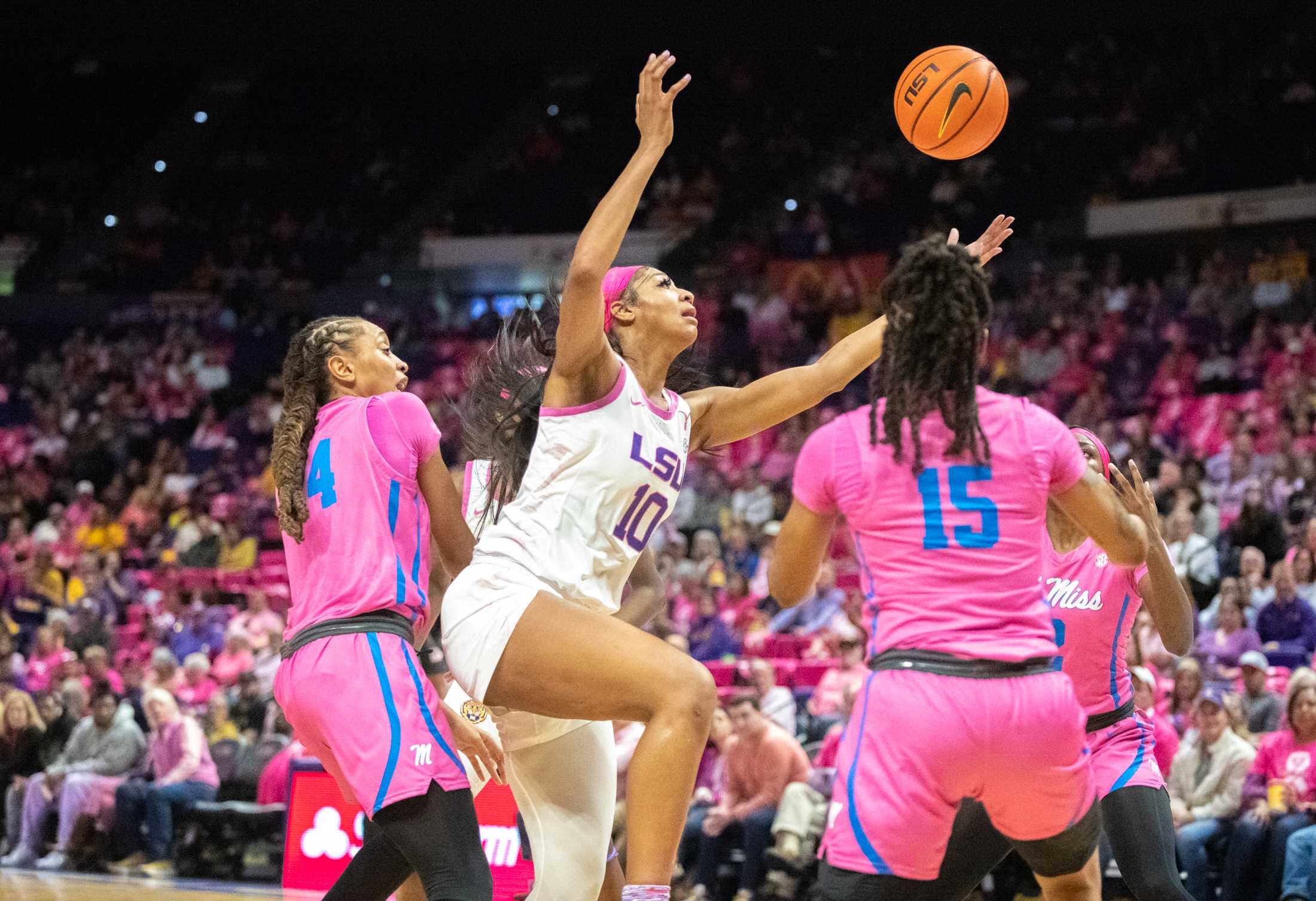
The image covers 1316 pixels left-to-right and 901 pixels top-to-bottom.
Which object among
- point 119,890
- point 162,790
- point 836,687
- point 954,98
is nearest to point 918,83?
point 954,98

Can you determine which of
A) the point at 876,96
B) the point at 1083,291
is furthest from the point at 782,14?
the point at 1083,291

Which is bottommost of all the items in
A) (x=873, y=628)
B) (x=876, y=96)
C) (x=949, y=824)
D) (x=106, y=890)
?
(x=106, y=890)

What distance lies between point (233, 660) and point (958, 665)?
10538 millimetres

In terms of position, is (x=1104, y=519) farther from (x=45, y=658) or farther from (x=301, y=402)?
(x=45, y=658)

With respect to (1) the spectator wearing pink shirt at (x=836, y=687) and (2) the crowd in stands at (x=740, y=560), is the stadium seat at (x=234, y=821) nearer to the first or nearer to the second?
(2) the crowd in stands at (x=740, y=560)

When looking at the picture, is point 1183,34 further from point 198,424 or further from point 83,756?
point 83,756

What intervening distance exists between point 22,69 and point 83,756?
1764cm

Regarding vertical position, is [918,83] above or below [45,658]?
above

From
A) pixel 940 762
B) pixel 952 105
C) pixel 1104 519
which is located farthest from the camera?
pixel 952 105

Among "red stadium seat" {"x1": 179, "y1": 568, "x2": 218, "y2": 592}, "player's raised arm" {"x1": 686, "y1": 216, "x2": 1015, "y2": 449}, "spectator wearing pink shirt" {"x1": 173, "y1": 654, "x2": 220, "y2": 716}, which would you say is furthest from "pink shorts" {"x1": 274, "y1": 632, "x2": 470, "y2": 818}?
"red stadium seat" {"x1": 179, "y1": 568, "x2": 218, "y2": 592}

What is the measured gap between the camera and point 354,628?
3742mm

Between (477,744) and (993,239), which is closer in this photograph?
(477,744)

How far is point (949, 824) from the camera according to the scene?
10.1 ft

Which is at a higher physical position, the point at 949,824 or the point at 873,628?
the point at 873,628
